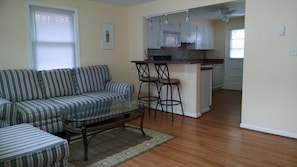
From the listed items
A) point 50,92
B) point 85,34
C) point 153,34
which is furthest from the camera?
point 153,34

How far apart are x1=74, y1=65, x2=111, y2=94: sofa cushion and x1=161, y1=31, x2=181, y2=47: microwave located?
1.87 meters

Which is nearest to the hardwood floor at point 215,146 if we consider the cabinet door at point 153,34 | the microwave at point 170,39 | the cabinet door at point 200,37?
the cabinet door at point 153,34

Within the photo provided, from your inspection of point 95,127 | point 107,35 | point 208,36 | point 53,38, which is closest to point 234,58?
point 208,36

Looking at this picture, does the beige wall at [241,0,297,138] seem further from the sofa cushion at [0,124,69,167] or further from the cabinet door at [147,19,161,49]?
the sofa cushion at [0,124,69,167]

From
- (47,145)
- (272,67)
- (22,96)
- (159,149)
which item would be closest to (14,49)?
(22,96)

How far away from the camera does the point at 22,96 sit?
329 cm

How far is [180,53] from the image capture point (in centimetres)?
679

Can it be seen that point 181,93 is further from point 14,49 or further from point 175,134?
point 14,49

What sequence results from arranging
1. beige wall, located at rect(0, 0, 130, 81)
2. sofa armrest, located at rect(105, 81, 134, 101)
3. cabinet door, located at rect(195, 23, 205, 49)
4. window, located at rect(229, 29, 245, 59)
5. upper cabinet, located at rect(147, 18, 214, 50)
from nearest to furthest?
beige wall, located at rect(0, 0, 130, 81), sofa armrest, located at rect(105, 81, 134, 101), upper cabinet, located at rect(147, 18, 214, 50), cabinet door, located at rect(195, 23, 205, 49), window, located at rect(229, 29, 245, 59)

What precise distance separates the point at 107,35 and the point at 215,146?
10.5ft

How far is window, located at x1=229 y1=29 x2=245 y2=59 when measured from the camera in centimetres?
689

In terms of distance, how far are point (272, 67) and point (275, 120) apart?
2.52 ft

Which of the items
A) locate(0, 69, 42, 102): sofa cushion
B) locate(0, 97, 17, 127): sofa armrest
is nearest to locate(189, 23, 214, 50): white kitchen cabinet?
locate(0, 69, 42, 102): sofa cushion

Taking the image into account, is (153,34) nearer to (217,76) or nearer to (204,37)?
(204,37)
